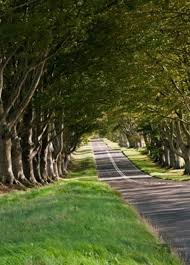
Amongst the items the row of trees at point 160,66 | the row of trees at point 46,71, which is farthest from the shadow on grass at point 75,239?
the row of trees at point 160,66

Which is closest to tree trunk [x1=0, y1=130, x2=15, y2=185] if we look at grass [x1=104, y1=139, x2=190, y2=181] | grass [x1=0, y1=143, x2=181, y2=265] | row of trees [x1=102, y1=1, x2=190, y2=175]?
row of trees [x1=102, y1=1, x2=190, y2=175]

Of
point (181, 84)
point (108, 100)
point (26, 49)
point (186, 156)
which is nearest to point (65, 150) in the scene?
point (186, 156)

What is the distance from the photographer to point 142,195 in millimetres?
30062

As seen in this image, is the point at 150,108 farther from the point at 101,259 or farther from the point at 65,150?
the point at 101,259

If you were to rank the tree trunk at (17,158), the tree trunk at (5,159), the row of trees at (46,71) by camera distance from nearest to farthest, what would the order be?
the row of trees at (46,71)
the tree trunk at (5,159)
the tree trunk at (17,158)

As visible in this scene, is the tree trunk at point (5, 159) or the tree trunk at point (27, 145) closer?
the tree trunk at point (5, 159)

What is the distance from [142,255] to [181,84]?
111 feet

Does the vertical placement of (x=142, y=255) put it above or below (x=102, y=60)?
below

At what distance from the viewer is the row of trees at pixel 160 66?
24.8 metres

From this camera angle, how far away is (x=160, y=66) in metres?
37.7

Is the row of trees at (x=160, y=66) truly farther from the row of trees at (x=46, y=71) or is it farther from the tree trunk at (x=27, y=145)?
the tree trunk at (x=27, y=145)

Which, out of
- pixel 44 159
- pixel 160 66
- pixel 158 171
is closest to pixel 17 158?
pixel 160 66

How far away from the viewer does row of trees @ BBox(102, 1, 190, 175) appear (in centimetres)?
2481

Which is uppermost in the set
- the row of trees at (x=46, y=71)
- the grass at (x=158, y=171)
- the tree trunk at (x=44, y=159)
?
the row of trees at (x=46, y=71)
